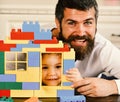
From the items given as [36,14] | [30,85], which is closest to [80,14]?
[30,85]

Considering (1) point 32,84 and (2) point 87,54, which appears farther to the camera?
(2) point 87,54

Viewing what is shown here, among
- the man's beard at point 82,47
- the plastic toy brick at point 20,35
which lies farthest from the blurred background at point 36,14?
the plastic toy brick at point 20,35

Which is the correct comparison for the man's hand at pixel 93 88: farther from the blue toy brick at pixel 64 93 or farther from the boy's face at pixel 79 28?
the boy's face at pixel 79 28

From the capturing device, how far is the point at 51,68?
89 cm

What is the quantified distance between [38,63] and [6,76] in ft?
0.32

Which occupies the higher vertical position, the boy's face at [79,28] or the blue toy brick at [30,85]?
the boy's face at [79,28]

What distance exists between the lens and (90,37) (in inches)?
44.9

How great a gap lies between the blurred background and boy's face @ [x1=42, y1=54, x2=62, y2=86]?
107cm

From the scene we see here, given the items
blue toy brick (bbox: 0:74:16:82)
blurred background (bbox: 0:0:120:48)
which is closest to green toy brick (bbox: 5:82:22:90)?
blue toy brick (bbox: 0:74:16:82)

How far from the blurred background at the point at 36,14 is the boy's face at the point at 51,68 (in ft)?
3.52

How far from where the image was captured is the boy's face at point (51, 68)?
35.1 inches

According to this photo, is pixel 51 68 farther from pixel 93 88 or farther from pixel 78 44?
pixel 78 44

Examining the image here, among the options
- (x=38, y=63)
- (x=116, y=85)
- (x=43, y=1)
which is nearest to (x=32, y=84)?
(x=38, y=63)

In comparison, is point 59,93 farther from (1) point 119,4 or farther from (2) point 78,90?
(1) point 119,4
